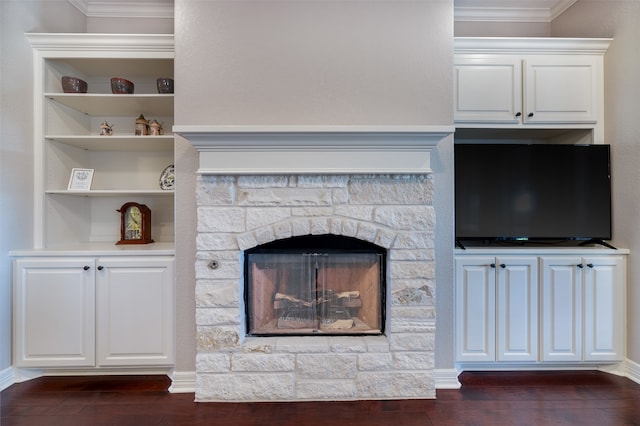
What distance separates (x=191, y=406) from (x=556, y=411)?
2.11 m

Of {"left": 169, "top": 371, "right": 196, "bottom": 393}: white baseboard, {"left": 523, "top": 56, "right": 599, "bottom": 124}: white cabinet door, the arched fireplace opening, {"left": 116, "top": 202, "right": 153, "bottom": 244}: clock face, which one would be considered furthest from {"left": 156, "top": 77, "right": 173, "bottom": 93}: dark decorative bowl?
Answer: {"left": 523, "top": 56, "right": 599, "bottom": 124}: white cabinet door

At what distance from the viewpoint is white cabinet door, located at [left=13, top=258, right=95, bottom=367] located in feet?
6.57

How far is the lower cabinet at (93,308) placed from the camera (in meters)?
2.01

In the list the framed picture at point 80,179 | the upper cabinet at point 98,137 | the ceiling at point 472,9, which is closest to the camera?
the upper cabinet at point 98,137

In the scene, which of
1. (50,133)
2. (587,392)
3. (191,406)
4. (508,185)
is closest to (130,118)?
(50,133)

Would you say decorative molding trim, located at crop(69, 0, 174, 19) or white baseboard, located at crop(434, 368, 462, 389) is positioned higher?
decorative molding trim, located at crop(69, 0, 174, 19)

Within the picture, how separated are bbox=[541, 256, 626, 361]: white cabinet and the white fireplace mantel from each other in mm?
1265

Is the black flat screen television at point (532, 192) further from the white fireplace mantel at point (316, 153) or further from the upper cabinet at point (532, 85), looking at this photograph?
the white fireplace mantel at point (316, 153)

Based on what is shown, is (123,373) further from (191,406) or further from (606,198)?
(606,198)

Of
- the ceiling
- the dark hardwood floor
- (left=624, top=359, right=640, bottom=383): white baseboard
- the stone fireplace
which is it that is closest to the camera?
the dark hardwood floor

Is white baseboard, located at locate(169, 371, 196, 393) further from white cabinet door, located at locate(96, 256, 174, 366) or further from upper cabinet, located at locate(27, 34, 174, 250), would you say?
upper cabinet, located at locate(27, 34, 174, 250)

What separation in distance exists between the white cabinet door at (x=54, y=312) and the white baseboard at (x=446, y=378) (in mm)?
2258

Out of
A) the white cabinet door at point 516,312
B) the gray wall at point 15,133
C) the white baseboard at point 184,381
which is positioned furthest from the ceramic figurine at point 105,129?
the white cabinet door at point 516,312

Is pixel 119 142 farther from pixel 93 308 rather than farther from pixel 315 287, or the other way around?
pixel 315 287
